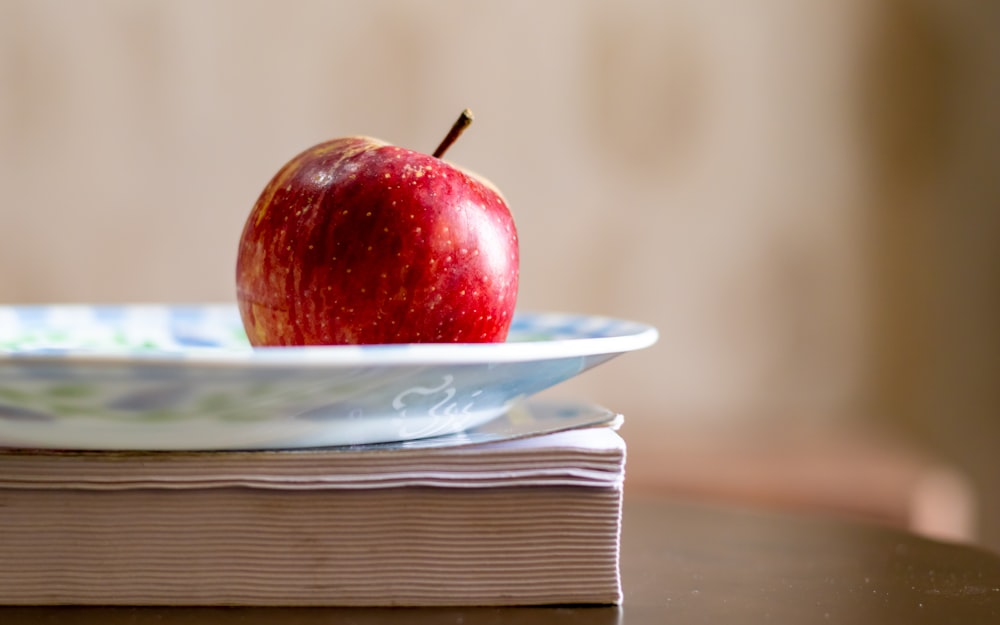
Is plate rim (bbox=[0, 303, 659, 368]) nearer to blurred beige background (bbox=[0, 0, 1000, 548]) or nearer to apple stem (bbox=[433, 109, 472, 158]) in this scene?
apple stem (bbox=[433, 109, 472, 158])

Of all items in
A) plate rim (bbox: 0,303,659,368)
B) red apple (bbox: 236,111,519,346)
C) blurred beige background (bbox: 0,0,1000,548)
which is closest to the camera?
plate rim (bbox: 0,303,659,368)

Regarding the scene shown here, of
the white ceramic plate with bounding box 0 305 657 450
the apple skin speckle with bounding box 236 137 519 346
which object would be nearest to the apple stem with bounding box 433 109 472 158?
the apple skin speckle with bounding box 236 137 519 346

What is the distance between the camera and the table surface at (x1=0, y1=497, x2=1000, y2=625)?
0.43m

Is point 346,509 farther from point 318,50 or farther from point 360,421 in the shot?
point 318,50

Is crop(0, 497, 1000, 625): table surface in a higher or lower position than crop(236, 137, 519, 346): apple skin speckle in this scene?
lower

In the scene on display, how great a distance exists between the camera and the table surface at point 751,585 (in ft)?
1.40

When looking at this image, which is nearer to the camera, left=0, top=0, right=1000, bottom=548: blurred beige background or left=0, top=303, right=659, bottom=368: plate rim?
left=0, top=303, right=659, bottom=368: plate rim

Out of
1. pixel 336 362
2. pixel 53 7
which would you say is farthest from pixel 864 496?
pixel 53 7

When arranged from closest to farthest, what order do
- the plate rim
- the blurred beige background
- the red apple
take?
the plate rim < the red apple < the blurred beige background

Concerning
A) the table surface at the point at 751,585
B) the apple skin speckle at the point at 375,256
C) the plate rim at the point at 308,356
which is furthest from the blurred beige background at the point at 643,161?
the plate rim at the point at 308,356

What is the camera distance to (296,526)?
44 centimetres

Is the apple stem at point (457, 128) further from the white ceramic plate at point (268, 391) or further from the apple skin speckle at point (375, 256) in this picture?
the white ceramic plate at point (268, 391)

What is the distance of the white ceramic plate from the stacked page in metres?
0.01

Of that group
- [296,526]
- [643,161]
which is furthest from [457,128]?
[643,161]
